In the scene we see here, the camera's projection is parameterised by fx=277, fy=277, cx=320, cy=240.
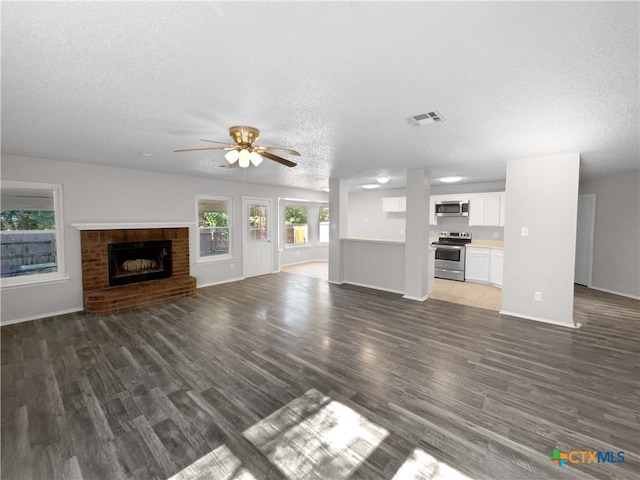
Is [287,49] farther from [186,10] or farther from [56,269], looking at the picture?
[56,269]

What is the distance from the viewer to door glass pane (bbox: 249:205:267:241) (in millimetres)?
7233

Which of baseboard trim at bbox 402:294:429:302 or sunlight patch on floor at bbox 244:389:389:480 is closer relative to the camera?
sunlight patch on floor at bbox 244:389:389:480

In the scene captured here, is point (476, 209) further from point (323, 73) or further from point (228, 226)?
point (323, 73)

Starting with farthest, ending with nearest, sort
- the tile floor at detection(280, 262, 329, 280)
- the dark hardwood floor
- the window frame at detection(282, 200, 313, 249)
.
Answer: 1. the window frame at detection(282, 200, 313, 249)
2. the tile floor at detection(280, 262, 329, 280)
3. the dark hardwood floor

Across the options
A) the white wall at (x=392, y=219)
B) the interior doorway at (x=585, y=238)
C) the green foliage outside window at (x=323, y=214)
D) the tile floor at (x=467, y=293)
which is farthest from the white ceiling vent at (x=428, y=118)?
the green foliage outside window at (x=323, y=214)

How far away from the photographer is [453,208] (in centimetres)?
692

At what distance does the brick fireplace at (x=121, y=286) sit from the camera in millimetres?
4496

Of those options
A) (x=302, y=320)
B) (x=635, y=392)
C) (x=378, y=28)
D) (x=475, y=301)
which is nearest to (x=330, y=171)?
(x=302, y=320)

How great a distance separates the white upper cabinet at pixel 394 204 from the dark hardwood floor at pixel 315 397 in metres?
4.45

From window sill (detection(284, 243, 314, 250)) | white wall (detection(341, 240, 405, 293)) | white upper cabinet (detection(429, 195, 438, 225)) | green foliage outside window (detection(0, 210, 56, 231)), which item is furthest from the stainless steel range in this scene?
green foliage outside window (detection(0, 210, 56, 231))

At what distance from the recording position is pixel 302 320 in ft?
13.6

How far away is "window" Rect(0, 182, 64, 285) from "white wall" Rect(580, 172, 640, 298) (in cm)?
1021

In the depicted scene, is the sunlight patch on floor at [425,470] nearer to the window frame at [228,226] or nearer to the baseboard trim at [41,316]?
the baseboard trim at [41,316]

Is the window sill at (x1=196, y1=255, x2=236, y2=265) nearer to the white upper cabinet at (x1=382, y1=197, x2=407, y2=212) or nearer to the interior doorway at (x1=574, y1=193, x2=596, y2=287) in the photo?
the white upper cabinet at (x1=382, y1=197, x2=407, y2=212)
